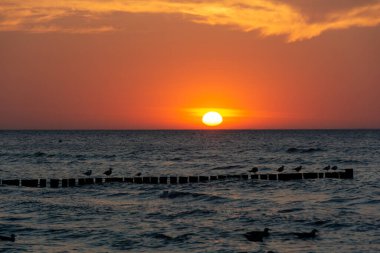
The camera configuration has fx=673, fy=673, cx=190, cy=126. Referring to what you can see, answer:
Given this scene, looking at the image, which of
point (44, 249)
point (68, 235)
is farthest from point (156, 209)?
point (44, 249)

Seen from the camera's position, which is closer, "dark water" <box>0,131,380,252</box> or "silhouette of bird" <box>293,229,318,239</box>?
"dark water" <box>0,131,380,252</box>

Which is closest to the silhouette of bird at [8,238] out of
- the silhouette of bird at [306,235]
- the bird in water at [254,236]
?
the bird in water at [254,236]

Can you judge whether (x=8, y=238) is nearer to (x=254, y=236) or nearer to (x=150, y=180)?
(x=254, y=236)

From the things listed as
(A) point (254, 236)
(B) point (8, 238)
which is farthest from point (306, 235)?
(B) point (8, 238)

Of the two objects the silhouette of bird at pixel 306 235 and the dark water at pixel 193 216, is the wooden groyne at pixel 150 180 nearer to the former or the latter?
the dark water at pixel 193 216

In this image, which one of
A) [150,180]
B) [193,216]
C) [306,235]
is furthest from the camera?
[150,180]

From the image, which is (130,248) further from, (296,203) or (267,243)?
(296,203)

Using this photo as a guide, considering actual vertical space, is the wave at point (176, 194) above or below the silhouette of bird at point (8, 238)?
above

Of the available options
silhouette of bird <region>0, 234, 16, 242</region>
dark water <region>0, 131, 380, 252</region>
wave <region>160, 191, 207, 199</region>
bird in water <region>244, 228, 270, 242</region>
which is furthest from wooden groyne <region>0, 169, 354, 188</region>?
bird in water <region>244, 228, 270, 242</region>

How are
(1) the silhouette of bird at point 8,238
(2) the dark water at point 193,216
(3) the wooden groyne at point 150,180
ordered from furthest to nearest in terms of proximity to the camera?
(3) the wooden groyne at point 150,180 → (1) the silhouette of bird at point 8,238 → (2) the dark water at point 193,216

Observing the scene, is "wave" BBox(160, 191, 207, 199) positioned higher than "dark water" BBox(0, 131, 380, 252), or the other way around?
"wave" BBox(160, 191, 207, 199)

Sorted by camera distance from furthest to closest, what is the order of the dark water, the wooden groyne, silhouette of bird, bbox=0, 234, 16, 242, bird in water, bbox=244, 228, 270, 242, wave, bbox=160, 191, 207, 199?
the wooden groyne, wave, bbox=160, 191, 207, 199, bird in water, bbox=244, 228, 270, 242, silhouette of bird, bbox=0, 234, 16, 242, the dark water

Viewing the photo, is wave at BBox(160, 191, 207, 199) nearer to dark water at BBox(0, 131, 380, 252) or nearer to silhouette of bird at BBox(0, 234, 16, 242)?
dark water at BBox(0, 131, 380, 252)

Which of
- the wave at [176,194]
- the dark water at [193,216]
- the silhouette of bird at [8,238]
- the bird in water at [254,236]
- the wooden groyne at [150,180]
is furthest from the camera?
the wooden groyne at [150,180]
